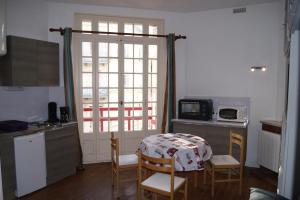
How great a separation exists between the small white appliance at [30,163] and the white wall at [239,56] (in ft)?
9.56

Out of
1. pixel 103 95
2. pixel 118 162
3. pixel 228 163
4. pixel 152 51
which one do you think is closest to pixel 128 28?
pixel 152 51

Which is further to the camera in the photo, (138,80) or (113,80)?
(138,80)

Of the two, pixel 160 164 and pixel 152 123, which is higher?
pixel 152 123

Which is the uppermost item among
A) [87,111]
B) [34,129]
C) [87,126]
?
[87,111]

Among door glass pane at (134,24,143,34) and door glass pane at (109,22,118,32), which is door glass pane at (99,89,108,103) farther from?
door glass pane at (134,24,143,34)

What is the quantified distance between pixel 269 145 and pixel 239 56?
1679 mm

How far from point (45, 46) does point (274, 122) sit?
13.0 feet

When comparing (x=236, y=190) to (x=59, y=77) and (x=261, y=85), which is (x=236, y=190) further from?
(x=59, y=77)

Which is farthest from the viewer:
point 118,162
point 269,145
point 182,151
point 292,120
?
point 269,145

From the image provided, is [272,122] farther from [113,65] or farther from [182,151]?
[113,65]

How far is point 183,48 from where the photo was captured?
464cm

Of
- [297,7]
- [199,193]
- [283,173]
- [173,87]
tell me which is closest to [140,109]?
[173,87]

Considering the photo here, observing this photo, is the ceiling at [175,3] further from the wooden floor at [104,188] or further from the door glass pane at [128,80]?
the wooden floor at [104,188]

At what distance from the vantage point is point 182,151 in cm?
264
